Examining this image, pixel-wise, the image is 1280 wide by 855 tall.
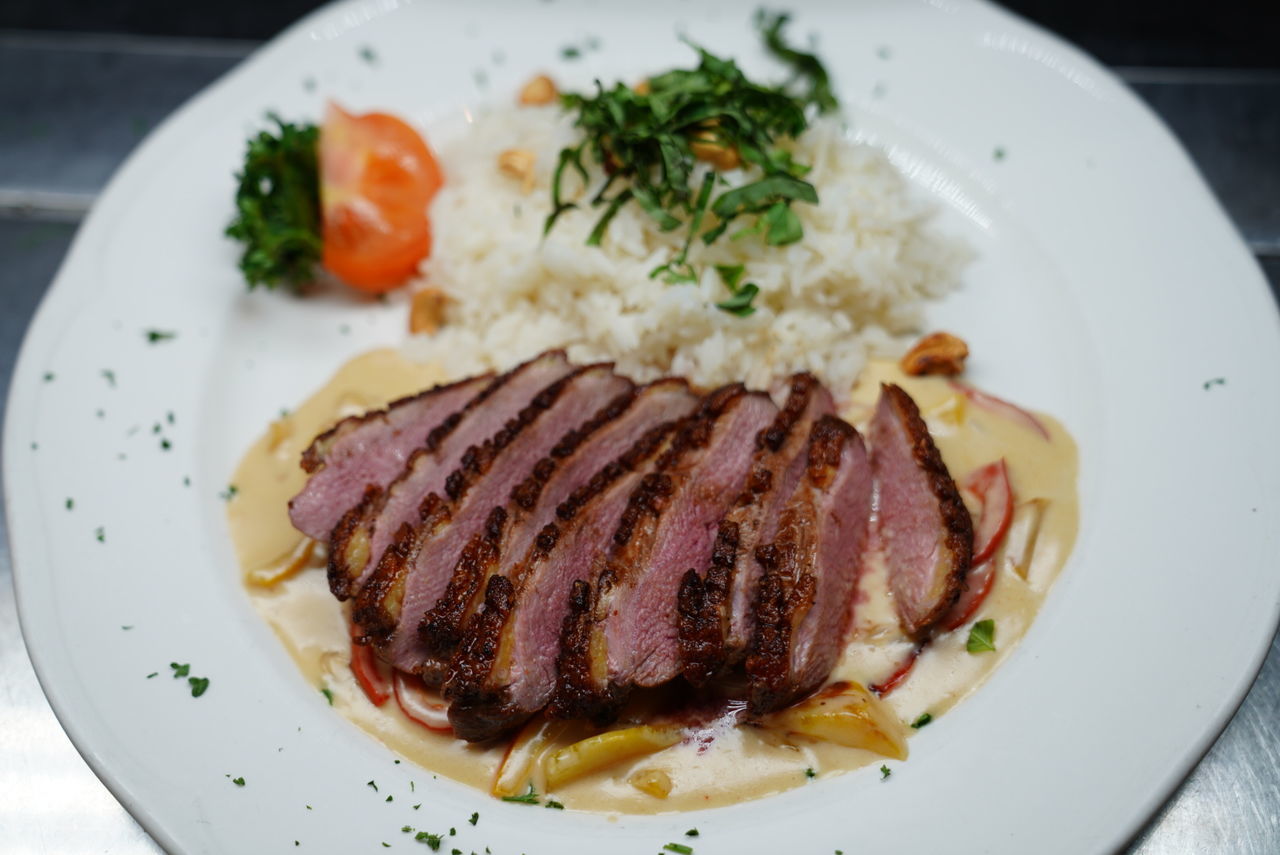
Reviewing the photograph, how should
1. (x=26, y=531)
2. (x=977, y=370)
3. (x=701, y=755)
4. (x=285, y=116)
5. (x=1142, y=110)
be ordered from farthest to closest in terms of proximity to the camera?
(x=285, y=116)
(x=1142, y=110)
(x=977, y=370)
(x=26, y=531)
(x=701, y=755)

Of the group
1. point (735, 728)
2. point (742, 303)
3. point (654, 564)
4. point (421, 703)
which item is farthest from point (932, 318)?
point (421, 703)

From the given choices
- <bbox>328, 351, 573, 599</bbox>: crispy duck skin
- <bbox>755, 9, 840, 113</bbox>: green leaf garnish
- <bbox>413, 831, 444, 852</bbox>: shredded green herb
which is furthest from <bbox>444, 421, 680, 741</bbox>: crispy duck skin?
<bbox>755, 9, 840, 113</bbox>: green leaf garnish

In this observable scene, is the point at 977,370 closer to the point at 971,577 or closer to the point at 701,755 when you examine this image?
the point at 971,577

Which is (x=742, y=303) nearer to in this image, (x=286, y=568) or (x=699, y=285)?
(x=699, y=285)

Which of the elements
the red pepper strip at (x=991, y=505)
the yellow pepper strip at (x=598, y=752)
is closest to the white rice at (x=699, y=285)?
the red pepper strip at (x=991, y=505)

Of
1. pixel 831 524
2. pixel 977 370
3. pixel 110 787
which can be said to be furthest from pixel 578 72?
pixel 110 787

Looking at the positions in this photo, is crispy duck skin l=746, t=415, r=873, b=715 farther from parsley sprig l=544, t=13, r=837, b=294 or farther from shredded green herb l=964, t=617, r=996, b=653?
parsley sprig l=544, t=13, r=837, b=294
